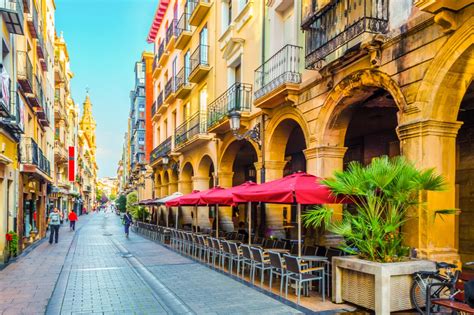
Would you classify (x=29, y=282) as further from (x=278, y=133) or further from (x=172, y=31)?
(x=172, y=31)

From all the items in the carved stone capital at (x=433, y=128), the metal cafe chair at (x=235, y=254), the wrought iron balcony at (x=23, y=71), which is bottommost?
the metal cafe chair at (x=235, y=254)

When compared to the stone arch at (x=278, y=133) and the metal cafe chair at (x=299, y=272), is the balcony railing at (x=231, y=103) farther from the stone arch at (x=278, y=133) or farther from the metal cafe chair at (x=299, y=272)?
the metal cafe chair at (x=299, y=272)

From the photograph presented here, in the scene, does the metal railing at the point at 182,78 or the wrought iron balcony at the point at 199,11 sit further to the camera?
the metal railing at the point at 182,78

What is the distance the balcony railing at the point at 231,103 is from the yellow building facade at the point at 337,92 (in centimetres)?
7

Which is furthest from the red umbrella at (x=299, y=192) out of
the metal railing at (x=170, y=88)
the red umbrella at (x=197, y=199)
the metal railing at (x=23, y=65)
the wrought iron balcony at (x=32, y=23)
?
the metal railing at (x=170, y=88)

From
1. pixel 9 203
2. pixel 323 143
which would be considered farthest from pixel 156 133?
pixel 323 143

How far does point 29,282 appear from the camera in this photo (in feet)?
33.7

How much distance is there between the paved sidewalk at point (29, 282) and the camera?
25.8 ft

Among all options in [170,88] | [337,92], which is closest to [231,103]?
[337,92]

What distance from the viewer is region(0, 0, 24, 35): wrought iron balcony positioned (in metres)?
12.9

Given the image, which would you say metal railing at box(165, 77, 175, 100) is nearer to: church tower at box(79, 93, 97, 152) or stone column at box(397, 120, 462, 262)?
stone column at box(397, 120, 462, 262)

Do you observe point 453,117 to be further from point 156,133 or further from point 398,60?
point 156,133

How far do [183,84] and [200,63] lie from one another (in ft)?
10.9

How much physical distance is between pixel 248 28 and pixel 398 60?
8.80 meters
